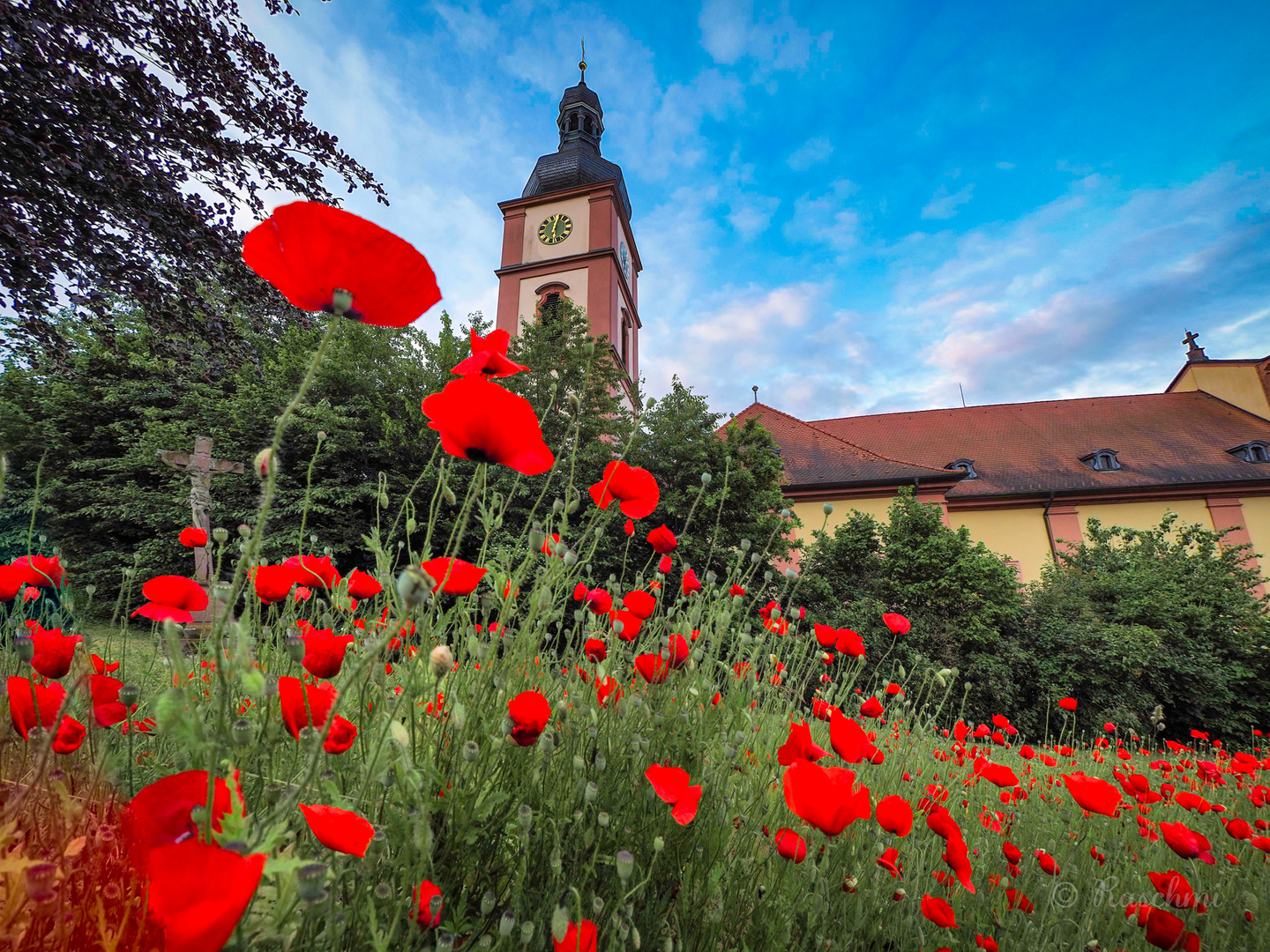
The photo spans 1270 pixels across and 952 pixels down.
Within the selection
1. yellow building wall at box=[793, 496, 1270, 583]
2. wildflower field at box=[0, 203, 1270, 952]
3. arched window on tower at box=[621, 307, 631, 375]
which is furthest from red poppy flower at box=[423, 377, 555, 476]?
→ yellow building wall at box=[793, 496, 1270, 583]

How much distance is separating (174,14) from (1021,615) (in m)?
11.7

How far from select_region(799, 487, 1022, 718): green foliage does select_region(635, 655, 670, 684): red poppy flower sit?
707 centimetres

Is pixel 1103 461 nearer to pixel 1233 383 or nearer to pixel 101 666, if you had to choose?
pixel 1233 383

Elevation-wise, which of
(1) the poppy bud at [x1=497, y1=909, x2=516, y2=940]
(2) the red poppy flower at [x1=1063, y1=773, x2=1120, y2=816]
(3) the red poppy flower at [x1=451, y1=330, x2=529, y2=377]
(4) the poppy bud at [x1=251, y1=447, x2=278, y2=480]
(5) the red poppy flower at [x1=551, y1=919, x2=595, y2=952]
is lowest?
(2) the red poppy flower at [x1=1063, y1=773, x2=1120, y2=816]

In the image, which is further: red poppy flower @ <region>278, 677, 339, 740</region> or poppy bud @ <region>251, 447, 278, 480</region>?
red poppy flower @ <region>278, 677, 339, 740</region>

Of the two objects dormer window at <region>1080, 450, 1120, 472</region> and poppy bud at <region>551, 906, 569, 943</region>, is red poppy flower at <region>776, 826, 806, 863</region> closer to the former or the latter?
poppy bud at <region>551, 906, 569, 943</region>

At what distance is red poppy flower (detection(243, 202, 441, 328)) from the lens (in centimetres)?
60

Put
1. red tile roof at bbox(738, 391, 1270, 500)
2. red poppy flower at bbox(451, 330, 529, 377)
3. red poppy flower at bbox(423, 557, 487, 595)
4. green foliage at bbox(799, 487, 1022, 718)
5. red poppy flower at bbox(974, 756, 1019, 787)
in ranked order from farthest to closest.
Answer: red tile roof at bbox(738, 391, 1270, 500)
green foliage at bbox(799, 487, 1022, 718)
red poppy flower at bbox(974, 756, 1019, 787)
red poppy flower at bbox(451, 330, 529, 377)
red poppy flower at bbox(423, 557, 487, 595)

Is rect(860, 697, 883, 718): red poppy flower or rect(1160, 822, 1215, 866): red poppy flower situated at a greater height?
rect(860, 697, 883, 718): red poppy flower

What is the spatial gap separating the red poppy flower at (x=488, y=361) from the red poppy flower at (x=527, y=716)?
23.5 inches

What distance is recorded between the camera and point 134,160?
3809 millimetres

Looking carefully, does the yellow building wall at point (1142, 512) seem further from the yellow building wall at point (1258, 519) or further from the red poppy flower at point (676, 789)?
the red poppy flower at point (676, 789)

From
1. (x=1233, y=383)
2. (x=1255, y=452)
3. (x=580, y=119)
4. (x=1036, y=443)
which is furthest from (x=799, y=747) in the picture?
(x=1233, y=383)

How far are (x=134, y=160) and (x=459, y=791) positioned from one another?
5149 millimetres
